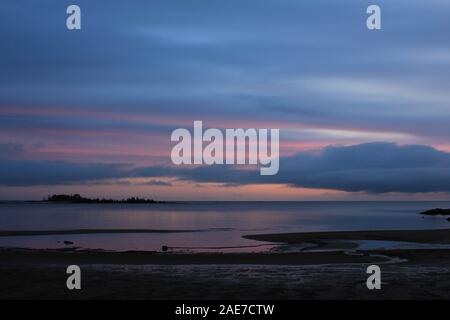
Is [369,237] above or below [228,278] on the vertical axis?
below

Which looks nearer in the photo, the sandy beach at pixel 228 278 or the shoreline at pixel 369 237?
the sandy beach at pixel 228 278

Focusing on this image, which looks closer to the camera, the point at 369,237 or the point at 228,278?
the point at 228,278

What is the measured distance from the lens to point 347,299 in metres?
13.2

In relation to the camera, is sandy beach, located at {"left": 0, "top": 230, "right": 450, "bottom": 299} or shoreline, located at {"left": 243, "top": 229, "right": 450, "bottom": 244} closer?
sandy beach, located at {"left": 0, "top": 230, "right": 450, "bottom": 299}

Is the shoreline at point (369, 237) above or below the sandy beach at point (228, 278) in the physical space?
below

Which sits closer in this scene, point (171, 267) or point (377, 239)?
point (171, 267)

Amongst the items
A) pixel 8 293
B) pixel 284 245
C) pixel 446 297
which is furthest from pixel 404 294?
pixel 284 245

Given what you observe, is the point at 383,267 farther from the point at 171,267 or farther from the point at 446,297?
the point at 171,267

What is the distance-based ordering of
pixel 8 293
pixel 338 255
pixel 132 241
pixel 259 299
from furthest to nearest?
pixel 132 241 < pixel 338 255 < pixel 8 293 < pixel 259 299

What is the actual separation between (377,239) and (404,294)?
23650 mm

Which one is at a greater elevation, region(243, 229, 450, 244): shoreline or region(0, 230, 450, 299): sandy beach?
region(0, 230, 450, 299): sandy beach

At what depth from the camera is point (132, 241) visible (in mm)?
36312
